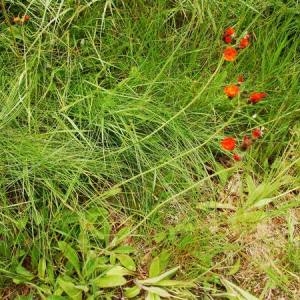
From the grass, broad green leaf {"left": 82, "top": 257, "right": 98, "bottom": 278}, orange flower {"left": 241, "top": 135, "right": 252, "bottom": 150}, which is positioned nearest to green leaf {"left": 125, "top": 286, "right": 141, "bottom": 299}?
the grass

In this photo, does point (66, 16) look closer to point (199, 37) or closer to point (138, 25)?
point (138, 25)

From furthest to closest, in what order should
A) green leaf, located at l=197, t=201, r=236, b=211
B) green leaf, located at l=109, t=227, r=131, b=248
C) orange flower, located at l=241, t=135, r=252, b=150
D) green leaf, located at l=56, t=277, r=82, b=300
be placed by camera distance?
green leaf, located at l=197, t=201, r=236, b=211 < green leaf, located at l=109, t=227, r=131, b=248 < green leaf, located at l=56, t=277, r=82, b=300 < orange flower, located at l=241, t=135, r=252, b=150

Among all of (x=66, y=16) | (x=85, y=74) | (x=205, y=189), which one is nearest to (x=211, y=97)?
(x=205, y=189)

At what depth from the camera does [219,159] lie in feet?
6.00

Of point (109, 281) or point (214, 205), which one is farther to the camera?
point (214, 205)

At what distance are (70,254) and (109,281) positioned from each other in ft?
0.45

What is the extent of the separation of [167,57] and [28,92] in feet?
1.61

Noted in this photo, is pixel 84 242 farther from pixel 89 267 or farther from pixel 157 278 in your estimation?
pixel 157 278

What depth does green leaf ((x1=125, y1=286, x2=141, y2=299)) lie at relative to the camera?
5.08 ft

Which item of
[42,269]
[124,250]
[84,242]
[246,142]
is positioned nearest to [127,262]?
[124,250]

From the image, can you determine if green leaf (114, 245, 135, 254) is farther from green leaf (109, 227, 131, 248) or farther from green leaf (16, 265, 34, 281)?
green leaf (16, 265, 34, 281)

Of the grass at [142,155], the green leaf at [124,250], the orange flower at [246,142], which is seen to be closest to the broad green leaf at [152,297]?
the grass at [142,155]

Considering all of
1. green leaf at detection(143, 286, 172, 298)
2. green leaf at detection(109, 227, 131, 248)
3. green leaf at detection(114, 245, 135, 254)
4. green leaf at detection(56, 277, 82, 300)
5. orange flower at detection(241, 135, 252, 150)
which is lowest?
green leaf at detection(143, 286, 172, 298)

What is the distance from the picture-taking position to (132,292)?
155 centimetres
